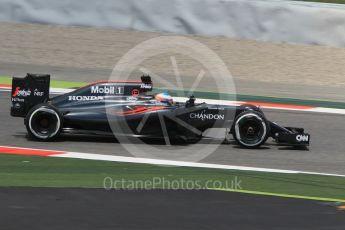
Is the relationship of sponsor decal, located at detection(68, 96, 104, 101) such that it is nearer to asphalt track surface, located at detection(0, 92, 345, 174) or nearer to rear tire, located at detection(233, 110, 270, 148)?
asphalt track surface, located at detection(0, 92, 345, 174)

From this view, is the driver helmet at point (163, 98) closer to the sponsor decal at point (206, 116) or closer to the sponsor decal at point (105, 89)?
the sponsor decal at point (206, 116)

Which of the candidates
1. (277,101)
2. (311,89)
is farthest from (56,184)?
(311,89)

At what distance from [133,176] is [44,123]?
2744mm

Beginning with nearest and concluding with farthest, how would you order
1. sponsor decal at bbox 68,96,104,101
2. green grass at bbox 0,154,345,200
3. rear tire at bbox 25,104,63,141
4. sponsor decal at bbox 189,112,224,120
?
1. green grass at bbox 0,154,345,200
2. rear tire at bbox 25,104,63,141
3. sponsor decal at bbox 189,112,224,120
4. sponsor decal at bbox 68,96,104,101

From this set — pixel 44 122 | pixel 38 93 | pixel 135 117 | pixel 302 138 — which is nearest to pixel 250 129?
pixel 302 138

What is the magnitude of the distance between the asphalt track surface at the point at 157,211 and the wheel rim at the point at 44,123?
3478 mm

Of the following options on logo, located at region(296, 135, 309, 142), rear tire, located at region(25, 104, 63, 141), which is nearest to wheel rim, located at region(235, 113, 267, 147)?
on logo, located at region(296, 135, 309, 142)

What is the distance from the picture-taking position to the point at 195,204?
7875 millimetres

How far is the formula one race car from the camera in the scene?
1175 centimetres

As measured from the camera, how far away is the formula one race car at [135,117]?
1175cm

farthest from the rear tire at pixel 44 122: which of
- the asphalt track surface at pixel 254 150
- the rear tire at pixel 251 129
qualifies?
the rear tire at pixel 251 129

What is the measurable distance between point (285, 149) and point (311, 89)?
23.9 feet

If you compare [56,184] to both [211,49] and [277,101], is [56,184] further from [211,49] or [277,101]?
[211,49]

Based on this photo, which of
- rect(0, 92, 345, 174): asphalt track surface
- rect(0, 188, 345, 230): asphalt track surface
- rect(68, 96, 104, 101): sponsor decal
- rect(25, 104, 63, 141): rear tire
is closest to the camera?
rect(0, 188, 345, 230): asphalt track surface
